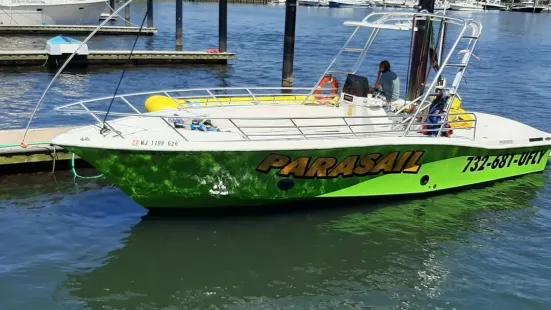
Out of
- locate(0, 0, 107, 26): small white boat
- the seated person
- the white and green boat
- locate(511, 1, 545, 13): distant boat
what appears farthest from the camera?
locate(511, 1, 545, 13): distant boat

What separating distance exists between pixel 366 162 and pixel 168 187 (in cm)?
305

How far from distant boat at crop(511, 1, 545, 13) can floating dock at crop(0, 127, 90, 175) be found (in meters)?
92.7

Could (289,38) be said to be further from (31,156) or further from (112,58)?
(31,156)

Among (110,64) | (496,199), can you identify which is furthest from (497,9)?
(496,199)

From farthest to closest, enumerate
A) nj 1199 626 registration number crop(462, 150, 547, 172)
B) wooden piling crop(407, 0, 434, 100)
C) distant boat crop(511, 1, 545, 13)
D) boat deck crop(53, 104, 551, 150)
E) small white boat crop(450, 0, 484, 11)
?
small white boat crop(450, 0, 484, 11) < distant boat crop(511, 1, 545, 13) < wooden piling crop(407, 0, 434, 100) < nj 1199 626 registration number crop(462, 150, 547, 172) < boat deck crop(53, 104, 551, 150)

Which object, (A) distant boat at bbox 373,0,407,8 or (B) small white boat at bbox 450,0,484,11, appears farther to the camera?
(B) small white boat at bbox 450,0,484,11

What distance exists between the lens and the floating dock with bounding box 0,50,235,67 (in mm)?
21266

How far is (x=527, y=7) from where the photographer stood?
298 ft

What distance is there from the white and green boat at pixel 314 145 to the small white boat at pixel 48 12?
88.6 ft

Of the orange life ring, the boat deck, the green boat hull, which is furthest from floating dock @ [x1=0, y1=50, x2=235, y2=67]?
the green boat hull

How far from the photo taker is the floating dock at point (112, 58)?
21.3 meters

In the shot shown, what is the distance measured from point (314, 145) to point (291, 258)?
1.66m

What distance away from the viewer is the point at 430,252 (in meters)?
8.31

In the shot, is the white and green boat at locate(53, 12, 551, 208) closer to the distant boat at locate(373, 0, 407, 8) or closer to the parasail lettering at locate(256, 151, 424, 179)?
the parasail lettering at locate(256, 151, 424, 179)
